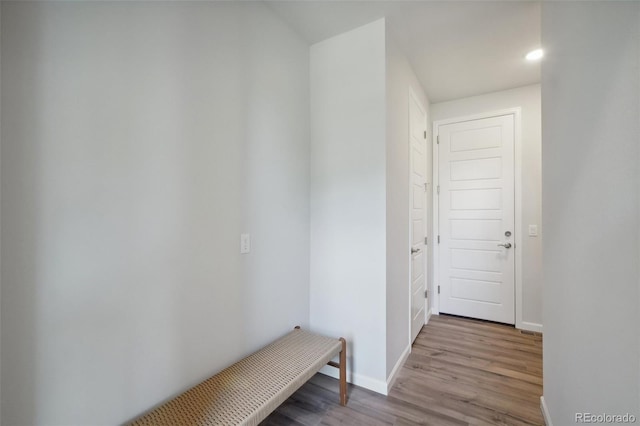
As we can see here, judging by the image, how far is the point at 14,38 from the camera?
33.4 inches

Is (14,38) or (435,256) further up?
(14,38)

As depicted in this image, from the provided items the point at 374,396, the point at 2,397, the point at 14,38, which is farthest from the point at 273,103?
the point at 374,396

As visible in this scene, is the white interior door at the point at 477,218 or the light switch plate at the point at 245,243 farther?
the white interior door at the point at 477,218

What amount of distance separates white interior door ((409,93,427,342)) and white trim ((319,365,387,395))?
804 mm

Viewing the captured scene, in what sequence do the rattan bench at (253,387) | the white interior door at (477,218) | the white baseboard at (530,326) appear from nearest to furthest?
the rattan bench at (253,387), the white baseboard at (530,326), the white interior door at (477,218)

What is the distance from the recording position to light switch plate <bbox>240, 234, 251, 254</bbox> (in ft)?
5.30

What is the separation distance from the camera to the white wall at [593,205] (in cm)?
75

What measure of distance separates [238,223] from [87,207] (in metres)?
0.73

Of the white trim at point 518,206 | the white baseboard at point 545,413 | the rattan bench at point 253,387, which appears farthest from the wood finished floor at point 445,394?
the white trim at point 518,206

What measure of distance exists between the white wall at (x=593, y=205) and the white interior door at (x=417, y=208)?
1.15 metres

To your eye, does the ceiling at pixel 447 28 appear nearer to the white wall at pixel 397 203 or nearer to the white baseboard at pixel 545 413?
the white wall at pixel 397 203

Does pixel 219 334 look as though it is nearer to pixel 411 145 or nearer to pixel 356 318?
pixel 356 318

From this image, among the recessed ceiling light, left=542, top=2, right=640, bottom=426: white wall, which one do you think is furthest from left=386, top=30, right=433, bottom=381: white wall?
the recessed ceiling light

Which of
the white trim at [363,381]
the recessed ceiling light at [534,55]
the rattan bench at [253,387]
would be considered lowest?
the white trim at [363,381]
